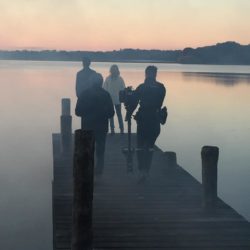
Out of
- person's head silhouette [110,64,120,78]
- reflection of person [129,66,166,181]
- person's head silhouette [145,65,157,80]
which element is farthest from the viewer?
person's head silhouette [110,64,120,78]

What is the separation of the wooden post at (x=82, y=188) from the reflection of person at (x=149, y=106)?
3245mm

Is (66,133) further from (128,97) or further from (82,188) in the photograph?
(82,188)

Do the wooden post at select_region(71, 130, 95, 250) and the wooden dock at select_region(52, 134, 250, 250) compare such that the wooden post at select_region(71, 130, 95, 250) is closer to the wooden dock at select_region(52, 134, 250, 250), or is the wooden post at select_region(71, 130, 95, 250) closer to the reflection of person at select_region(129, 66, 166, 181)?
the wooden dock at select_region(52, 134, 250, 250)

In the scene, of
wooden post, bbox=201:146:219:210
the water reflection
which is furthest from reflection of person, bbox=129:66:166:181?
the water reflection

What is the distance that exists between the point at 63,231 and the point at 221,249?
2.24 m

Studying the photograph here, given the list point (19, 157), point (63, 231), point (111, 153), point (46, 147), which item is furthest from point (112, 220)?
point (46, 147)

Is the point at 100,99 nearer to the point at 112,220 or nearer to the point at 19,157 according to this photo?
the point at 112,220

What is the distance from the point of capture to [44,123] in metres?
33.9

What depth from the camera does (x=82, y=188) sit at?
6.20 m

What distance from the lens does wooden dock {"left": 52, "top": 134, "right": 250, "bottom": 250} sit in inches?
278

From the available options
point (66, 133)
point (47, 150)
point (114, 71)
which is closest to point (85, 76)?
point (114, 71)

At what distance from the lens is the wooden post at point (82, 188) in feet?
20.4

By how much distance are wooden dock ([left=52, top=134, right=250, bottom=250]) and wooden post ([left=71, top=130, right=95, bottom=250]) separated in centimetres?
60

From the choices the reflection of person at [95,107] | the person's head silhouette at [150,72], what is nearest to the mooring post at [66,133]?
the reflection of person at [95,107]
